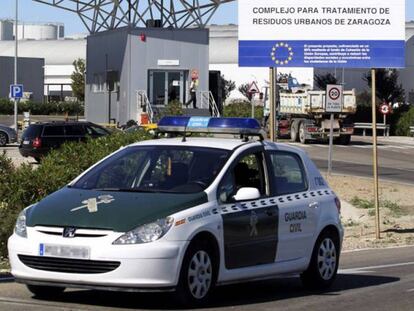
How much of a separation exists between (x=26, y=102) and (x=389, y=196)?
58983 mm

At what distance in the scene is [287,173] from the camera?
10.8m

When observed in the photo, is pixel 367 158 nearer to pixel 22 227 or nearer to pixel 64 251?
pixel 22 227

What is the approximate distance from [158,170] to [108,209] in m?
1.11

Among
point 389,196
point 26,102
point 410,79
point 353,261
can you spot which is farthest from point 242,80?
point 353,261

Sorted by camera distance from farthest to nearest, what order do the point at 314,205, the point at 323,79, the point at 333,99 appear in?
the point at 323,79 → the point at 333,99 → the point at 314,205

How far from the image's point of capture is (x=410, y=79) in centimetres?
8944

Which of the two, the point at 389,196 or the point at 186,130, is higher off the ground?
the point at 186,130

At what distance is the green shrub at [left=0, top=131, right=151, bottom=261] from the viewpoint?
14052 mm

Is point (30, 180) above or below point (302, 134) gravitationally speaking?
below

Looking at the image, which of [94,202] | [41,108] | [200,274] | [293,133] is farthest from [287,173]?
[41,108]

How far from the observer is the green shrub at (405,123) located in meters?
59.9

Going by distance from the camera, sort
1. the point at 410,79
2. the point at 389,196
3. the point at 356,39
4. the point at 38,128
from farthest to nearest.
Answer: the point at 410,79, the point at 38,128, the point at 389,196, the point at 356,39

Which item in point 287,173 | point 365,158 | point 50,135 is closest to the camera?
point 287,173

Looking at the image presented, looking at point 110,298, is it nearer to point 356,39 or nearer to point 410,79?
point 356,39
